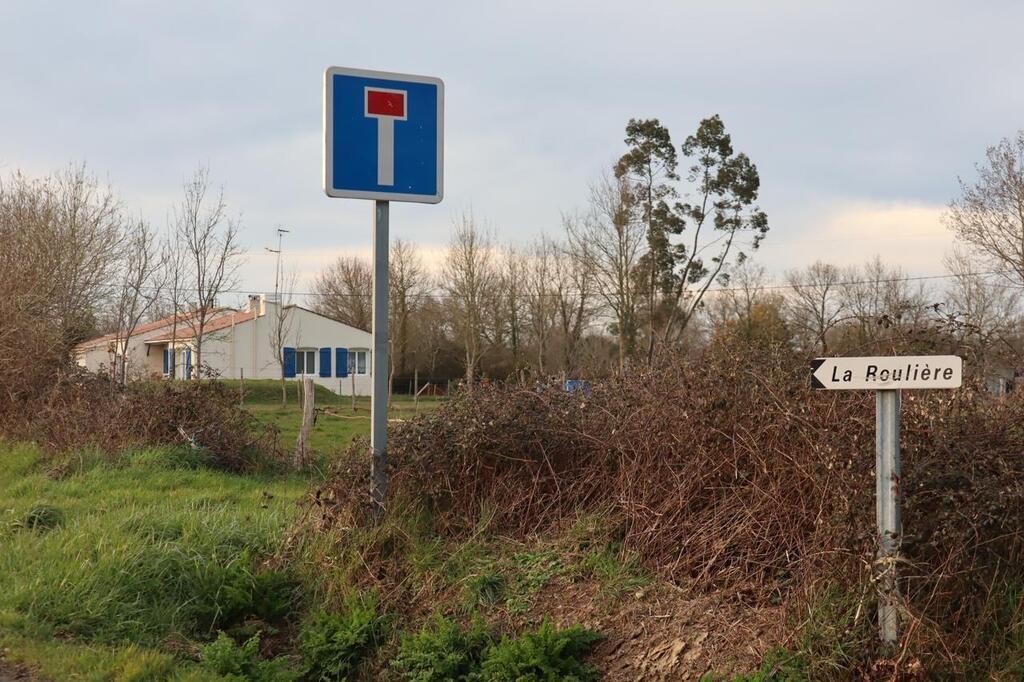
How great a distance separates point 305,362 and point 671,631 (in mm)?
49838

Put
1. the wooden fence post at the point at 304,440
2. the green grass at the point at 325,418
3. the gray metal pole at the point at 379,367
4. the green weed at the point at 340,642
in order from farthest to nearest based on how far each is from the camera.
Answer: the wooden fence post at the point at 304,440 → the green grass at the point at 325,418 → the gray metal pole at the point at 379,367 → the green weed at the point at 340,642

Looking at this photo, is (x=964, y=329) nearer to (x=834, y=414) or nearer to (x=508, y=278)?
(x=834, y=414)

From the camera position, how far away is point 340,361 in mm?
53750

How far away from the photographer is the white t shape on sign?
595cm

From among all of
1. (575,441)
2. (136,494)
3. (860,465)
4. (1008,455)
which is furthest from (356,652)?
(136,494)

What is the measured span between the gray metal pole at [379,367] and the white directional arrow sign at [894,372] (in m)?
2.74

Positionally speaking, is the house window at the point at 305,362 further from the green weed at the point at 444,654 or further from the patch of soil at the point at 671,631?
the patch of soil at the point at 671,631

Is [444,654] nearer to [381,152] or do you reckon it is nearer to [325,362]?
[381,152]

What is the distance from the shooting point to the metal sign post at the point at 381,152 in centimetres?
586

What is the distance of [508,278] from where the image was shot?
4497cm

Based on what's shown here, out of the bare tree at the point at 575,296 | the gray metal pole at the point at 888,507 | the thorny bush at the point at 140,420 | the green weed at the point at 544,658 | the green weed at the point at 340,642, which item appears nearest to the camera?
the gray metal pole at the point at 888,507

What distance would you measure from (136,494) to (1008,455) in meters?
7.31

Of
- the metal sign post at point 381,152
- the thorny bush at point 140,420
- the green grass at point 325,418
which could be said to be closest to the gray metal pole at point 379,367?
the metal sign post at point 381,152

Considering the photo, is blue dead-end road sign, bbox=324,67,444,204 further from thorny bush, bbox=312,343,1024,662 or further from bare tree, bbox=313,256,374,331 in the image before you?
bare tree, bbox=313,256,374,331
